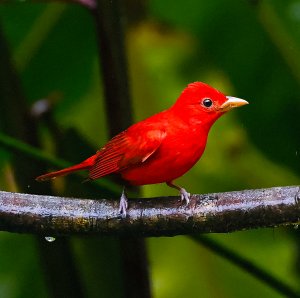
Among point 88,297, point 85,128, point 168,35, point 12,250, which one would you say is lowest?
point 88,297

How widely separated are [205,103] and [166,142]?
8cm

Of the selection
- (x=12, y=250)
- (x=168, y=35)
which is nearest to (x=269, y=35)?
(x=168, y=35)

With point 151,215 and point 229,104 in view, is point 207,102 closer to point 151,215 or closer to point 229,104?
point 229,104

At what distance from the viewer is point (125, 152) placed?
847mm

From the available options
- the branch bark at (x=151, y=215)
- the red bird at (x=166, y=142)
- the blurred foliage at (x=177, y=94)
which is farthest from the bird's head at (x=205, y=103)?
the blurred foliage at (x=177, y=94)

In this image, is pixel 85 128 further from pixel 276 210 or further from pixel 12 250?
pixel 276 210

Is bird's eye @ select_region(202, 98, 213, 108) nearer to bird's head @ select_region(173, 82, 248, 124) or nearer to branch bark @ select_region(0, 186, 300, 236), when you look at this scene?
bird's head @ select_region(173, 82, 248, 124)

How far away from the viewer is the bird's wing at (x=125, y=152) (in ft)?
2.73

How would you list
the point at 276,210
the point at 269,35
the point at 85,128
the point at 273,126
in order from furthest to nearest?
1. the point at 85,128
2. the point at 273,126
3. the point at 269,35
4. the point at 276,210

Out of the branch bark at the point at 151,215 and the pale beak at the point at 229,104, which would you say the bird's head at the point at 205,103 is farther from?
the branch bark at the point at 151,215

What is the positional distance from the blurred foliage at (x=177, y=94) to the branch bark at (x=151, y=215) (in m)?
0.48

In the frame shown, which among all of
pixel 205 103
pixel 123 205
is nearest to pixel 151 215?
pixel 123 205

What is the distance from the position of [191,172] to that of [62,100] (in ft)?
0.95

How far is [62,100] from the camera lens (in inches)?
60.2
